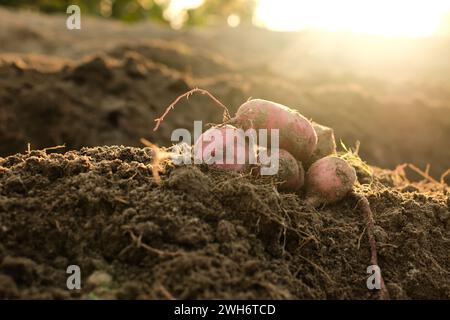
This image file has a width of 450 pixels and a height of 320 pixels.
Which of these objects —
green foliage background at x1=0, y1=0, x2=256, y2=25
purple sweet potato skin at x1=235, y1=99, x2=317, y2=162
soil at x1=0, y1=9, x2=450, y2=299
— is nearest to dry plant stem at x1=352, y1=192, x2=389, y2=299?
soil at x1=0, y1=9, x2=450, y2=299

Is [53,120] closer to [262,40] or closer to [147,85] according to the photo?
[147,85]

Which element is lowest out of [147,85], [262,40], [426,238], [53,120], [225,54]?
[426,238]

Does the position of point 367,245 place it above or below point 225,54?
below

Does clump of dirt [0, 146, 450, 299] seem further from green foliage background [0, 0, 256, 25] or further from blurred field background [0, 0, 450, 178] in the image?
green foliage background [0, 0, 256, 25]

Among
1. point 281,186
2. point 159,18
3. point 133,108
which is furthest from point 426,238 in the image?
point 159,18

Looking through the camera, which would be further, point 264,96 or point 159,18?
point 159,18

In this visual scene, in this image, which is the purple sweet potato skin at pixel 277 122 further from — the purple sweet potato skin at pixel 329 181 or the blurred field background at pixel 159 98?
the blurred field background at pixel 159 98
